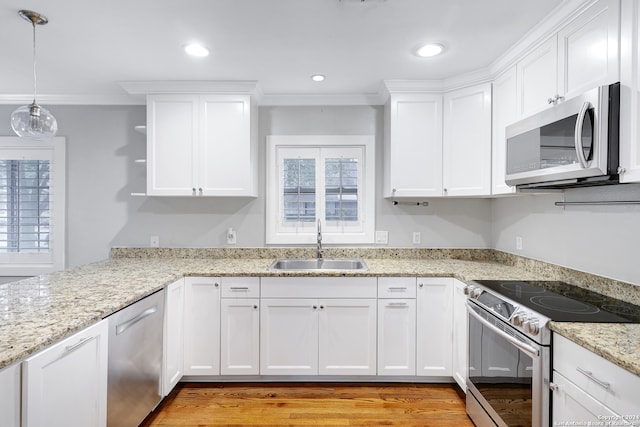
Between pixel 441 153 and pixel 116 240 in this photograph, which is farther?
pixel 116 240

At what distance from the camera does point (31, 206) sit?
3043mm

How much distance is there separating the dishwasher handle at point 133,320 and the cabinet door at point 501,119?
237 cm

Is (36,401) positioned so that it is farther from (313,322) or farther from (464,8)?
(464,8)

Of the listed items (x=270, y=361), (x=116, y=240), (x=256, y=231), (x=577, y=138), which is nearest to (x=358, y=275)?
(x=270, y=361)

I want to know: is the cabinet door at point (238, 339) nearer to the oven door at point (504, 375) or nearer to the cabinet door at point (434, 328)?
the cabinet door at point (434, 328)

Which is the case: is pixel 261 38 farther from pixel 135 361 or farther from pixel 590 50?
pixel 135 361

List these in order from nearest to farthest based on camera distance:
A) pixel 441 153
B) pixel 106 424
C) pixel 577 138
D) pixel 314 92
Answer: pixel 577 138
pixel 106 424
pixel 441 153
pixel 314 92

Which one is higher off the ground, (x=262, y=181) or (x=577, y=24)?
(x=577, y=24)

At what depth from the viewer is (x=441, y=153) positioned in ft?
8.86

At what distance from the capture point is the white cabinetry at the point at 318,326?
241cm

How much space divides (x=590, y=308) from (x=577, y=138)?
2.54 feet

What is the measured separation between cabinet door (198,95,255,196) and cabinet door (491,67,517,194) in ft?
6.19

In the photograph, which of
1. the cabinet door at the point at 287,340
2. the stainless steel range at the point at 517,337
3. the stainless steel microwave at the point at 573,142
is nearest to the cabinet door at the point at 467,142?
the stainless steel microwave at the point at 573,142

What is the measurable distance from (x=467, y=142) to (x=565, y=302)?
137 cm
